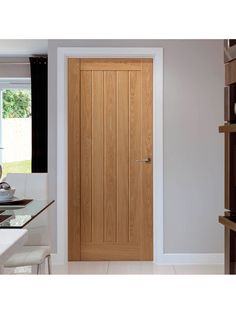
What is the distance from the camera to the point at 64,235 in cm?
355

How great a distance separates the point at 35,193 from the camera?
273cm

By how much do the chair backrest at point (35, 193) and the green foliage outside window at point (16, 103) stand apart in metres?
2.65

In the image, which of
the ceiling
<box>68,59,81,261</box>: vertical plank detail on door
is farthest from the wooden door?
the ceiling

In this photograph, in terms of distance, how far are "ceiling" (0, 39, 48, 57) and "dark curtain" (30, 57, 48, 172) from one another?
0.14 m

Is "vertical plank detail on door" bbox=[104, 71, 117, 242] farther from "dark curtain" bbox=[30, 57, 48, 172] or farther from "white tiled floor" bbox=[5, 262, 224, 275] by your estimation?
"dark curtain" bbox=[30, 57, 48, 172]

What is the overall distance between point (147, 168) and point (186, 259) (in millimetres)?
757

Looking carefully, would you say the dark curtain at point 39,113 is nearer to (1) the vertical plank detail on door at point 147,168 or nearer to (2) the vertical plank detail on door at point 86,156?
(2) the vertical plank detail on door at point 86,156

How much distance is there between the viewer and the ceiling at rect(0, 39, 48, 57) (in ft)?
14.3
